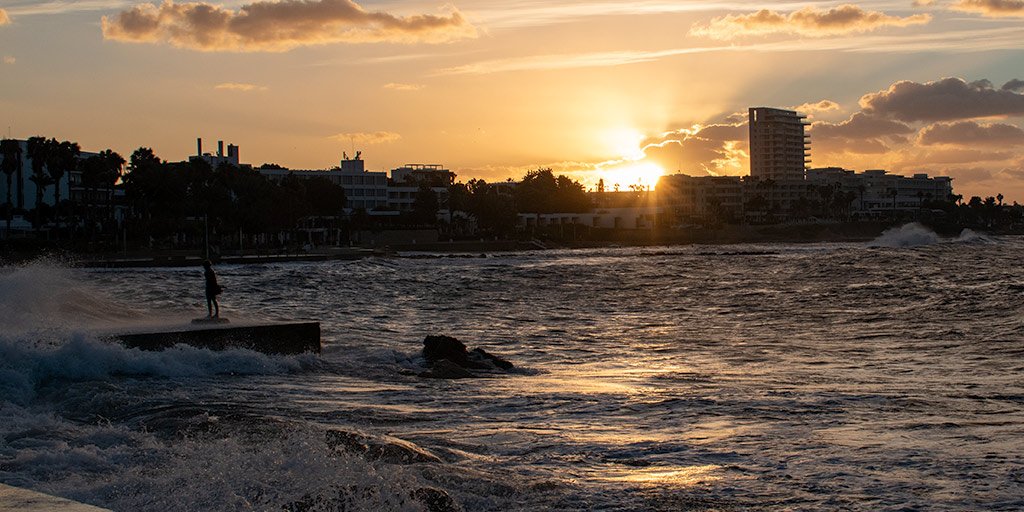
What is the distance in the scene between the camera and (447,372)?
19.3 m

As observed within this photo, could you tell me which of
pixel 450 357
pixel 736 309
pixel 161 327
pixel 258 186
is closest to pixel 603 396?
pixel 450 357

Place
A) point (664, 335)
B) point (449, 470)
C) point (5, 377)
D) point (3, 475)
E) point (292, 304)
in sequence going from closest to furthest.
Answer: point (3, 475) < point (449, 470) < point (5, 377) < point (664, 335) < point (292, 304)

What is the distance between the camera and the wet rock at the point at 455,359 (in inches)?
777

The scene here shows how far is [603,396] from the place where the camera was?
16.3 metres

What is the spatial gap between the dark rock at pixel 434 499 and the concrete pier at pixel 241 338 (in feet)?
36.8

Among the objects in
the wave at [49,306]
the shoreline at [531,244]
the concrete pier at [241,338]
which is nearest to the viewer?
the concrete pier at [241,338]

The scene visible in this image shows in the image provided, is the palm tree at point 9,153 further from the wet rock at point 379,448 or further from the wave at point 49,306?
the wet rock at point 379,448

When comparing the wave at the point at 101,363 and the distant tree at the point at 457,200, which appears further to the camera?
the distant tree at the point at 457,200

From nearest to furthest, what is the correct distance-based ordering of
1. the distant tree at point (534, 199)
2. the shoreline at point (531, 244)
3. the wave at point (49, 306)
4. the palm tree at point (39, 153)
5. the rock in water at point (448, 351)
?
the rock in water at point (448, 351)
the wave at point (49, 306)
the shoreline at point (531, 244)
the palm tree at point (39, 153)
the distant tree at point (534, 199)

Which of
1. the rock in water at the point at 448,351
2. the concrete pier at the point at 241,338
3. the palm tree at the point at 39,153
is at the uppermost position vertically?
the palm tree at the point at 39,153

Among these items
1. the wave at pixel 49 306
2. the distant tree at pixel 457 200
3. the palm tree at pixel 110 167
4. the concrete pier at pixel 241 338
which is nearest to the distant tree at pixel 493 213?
the distant tree at pixel 457 200

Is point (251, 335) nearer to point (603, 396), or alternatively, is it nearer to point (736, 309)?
point (603, 396)

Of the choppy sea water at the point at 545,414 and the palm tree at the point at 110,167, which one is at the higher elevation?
the palm tree at the point at 110,167

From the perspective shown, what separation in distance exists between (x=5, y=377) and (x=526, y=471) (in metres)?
9.52
